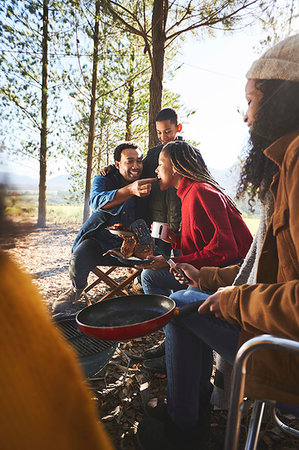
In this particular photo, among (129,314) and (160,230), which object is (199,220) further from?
(129,314)

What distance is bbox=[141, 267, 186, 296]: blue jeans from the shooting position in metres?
2.23

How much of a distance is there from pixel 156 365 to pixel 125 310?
758mm

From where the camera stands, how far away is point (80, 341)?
193 centimetres

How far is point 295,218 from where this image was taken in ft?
2.69

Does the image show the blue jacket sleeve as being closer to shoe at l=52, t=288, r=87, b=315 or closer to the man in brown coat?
shoe at l=52, t=288, r=87, b=315

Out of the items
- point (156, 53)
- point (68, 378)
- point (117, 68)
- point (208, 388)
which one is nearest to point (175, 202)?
point (208, 388)

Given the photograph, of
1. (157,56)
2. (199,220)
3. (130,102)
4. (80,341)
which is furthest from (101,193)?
(130,102)

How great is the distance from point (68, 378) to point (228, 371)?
1.27 metres

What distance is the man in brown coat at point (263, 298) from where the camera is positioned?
0.86 m

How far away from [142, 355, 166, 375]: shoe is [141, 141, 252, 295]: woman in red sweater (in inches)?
18.6

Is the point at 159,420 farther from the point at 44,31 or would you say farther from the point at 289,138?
the point at 44,31

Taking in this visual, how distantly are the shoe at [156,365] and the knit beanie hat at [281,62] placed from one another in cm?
178

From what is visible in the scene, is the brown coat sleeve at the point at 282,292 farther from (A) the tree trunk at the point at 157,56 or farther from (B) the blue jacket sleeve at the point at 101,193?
(A) the tree trunk at the point at 157,56

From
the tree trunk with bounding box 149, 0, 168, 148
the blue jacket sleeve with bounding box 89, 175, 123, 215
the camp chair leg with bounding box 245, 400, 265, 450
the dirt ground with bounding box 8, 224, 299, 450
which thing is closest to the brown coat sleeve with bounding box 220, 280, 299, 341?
the camp chair leg with bounding box 245, 400, 265, 450
